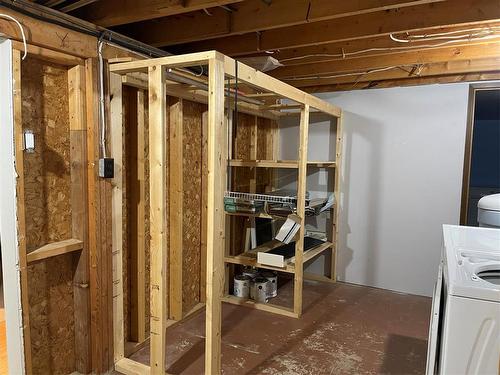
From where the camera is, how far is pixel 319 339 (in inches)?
107

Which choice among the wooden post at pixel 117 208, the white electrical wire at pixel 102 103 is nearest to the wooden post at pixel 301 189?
the wooden post at pixel 117 208

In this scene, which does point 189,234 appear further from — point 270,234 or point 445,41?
point 445,41

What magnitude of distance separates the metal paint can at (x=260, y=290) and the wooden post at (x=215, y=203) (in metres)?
1.49

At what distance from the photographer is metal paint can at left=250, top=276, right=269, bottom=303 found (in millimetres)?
3398

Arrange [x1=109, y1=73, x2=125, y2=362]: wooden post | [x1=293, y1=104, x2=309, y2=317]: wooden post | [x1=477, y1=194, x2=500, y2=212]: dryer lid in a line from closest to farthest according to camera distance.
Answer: [x1=109, y1=73, x2=125, y2=362]: wooden post, [x1=477, y1=194, x2=500, y2=212]: dryer lid, [x1=293, y1=104, x2=309, y2=317]: wooden post

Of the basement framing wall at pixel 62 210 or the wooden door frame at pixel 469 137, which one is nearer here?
the basement framing wall at pixel 62 210

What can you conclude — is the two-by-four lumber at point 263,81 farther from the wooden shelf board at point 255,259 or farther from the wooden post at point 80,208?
the wooden shelf board at point 255,259

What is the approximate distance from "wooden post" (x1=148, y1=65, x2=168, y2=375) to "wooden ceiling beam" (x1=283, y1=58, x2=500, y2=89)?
204cm

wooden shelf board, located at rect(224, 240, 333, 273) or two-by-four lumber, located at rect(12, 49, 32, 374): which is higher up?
two-by-four lumber, located at rect(12, 49, 32, 374)

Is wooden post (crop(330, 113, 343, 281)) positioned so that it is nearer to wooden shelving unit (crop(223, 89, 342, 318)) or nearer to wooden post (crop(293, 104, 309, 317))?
wooden shelving unit (crop(223, 89, 342, 318))

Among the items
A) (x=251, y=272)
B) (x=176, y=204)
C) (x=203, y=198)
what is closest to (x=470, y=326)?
(x=176, y=204)

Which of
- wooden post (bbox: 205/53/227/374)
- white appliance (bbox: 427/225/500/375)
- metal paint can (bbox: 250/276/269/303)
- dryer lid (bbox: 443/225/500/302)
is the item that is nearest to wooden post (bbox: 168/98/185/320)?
metal paint can (bbox: 250/276/269/303)

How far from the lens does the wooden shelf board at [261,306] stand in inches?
124

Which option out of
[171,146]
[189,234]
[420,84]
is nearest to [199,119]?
[171,146]
